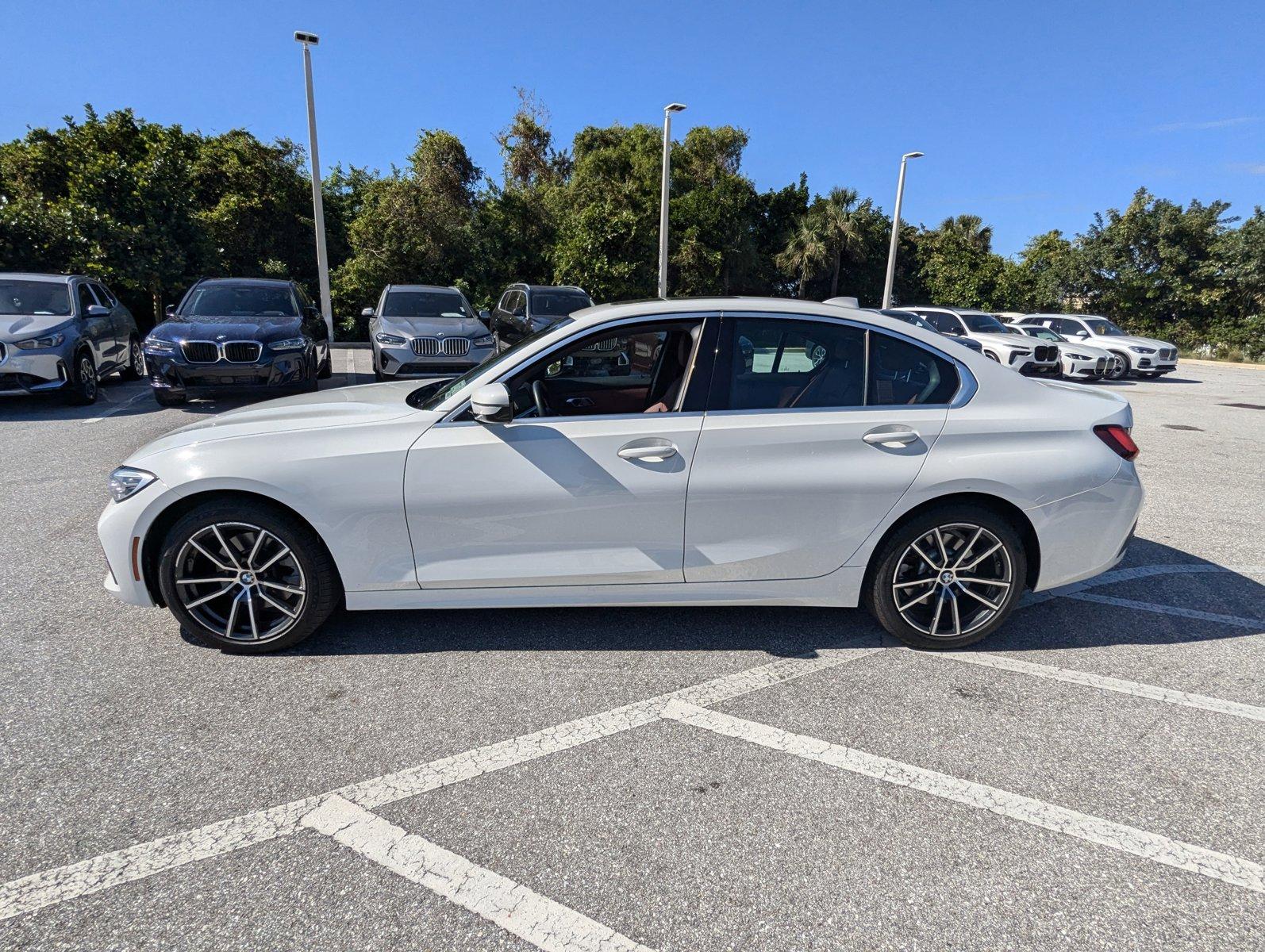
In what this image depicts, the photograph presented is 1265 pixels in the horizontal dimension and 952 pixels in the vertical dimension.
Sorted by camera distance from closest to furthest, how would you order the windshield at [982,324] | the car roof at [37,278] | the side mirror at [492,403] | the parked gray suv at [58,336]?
the side mirror at [492,403], the parked gray suv at [58,336], the car roof at [37,278], the windshield at [982,324]

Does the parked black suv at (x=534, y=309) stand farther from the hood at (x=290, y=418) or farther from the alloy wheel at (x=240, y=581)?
the alloy wheel at (x=240, y=581)

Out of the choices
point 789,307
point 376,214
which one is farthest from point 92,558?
point 376,214

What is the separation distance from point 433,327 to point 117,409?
4251mm

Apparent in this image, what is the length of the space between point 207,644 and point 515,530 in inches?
64.2

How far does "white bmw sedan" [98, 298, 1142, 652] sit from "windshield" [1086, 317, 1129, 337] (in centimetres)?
1936

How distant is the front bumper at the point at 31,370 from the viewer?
8539mm

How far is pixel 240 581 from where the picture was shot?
3.29m

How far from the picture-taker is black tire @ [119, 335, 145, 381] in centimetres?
1154

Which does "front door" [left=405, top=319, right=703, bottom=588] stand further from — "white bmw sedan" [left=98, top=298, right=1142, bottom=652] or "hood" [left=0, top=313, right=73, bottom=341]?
"hood" [left=0, top=313, right=73, bottom=341]

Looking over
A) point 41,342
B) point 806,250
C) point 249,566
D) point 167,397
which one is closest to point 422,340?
point 167,397

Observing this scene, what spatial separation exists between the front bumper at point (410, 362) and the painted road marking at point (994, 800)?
801 cm

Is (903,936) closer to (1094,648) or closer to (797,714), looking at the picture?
(797,714)

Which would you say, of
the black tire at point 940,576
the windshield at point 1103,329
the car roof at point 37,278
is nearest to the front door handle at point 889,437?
the black tire at point 940,576

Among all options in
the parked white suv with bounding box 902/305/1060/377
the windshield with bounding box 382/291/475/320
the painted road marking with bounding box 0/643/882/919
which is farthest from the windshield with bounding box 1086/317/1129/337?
the painted road marking with bounding box 0/643/882/919
